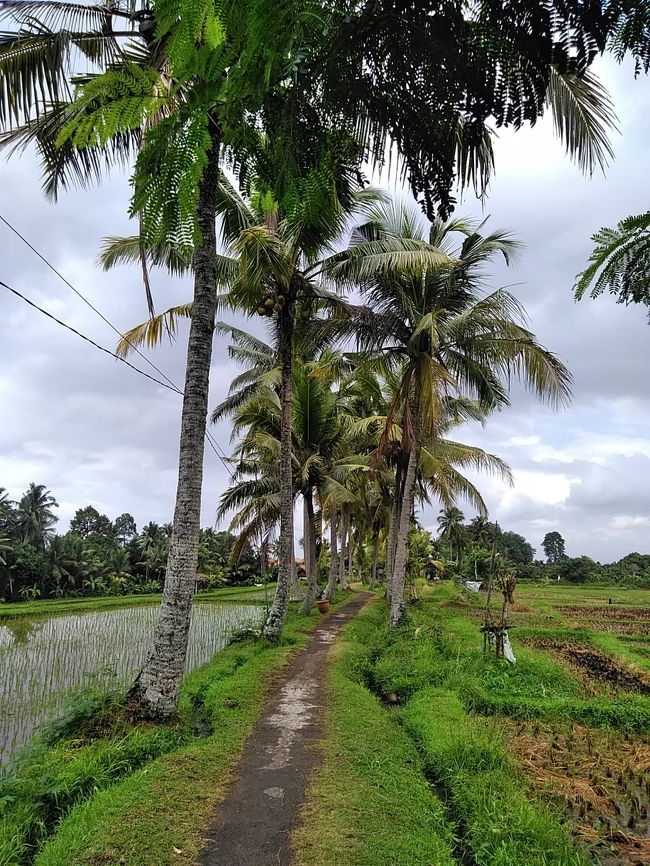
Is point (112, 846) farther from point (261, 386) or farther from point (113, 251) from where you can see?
point (261, 386)

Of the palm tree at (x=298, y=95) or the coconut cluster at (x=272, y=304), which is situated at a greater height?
the coconut cluster at (x=272, y=304)

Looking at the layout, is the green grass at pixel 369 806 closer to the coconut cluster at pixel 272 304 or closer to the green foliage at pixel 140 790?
the green foliage at pixel 140 790

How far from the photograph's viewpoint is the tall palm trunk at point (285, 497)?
10477 millimetres

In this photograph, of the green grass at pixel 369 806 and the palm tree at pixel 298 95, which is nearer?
the palm tree at pixel 298 95

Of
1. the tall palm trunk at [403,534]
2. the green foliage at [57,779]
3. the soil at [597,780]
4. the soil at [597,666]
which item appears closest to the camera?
the green foliage at [57,779]

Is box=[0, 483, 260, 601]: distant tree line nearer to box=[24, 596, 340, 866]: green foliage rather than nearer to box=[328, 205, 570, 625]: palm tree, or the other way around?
box=[328, 205, 570, 625]: palm tree

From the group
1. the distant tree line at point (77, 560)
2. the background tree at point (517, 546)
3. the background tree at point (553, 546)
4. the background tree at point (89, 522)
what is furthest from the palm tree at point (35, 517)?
the background tree at point (553, 546)

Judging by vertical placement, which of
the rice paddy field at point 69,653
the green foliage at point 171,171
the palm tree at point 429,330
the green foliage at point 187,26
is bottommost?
the rice paddy field at point 69,653

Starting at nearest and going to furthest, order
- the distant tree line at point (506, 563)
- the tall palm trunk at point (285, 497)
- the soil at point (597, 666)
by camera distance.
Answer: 1. the soil at point (597, 666)
2. the tall palm trunk at point (285, 497)
3. the distant tree line at point (506, 563)

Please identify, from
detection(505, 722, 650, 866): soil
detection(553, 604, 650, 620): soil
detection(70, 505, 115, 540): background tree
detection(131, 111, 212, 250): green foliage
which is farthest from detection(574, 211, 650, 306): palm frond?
detection(70, 505, 115, 540): background tree

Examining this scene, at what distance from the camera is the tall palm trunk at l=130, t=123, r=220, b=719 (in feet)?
18.1

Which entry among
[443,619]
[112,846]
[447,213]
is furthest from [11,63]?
[443,619]

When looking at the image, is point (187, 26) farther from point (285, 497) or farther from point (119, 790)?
point (285, 497)

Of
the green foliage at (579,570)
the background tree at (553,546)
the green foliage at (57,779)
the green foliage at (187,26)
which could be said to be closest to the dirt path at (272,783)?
the green foliage at (57,779)
